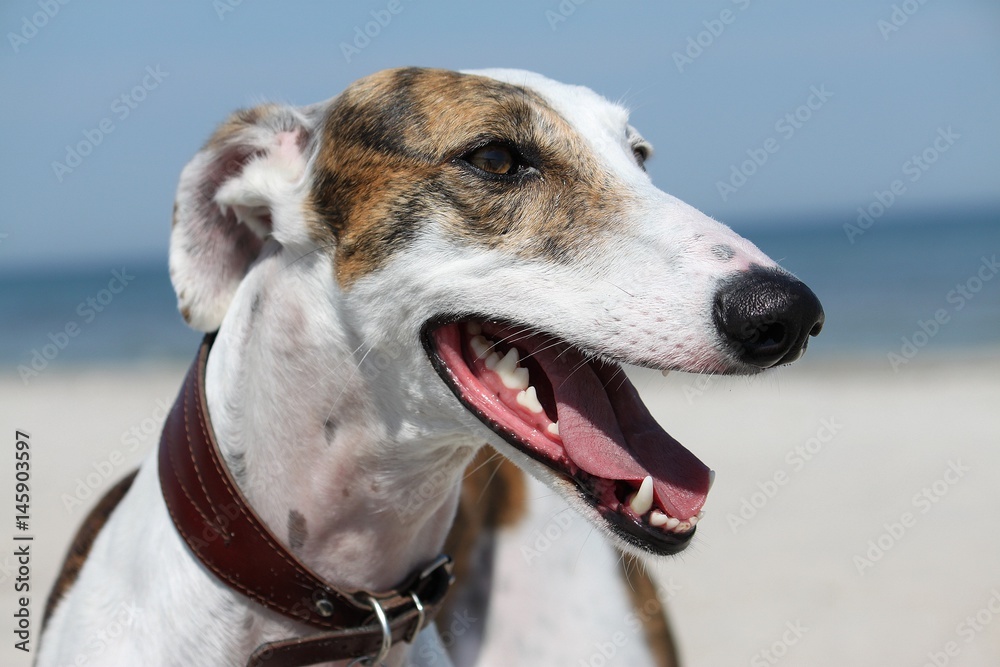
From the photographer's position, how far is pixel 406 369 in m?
2.18

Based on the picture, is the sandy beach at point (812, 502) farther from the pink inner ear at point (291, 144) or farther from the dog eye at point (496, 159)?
the pink inner ear at point (291, 144)

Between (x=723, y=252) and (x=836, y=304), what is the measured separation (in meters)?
15.4

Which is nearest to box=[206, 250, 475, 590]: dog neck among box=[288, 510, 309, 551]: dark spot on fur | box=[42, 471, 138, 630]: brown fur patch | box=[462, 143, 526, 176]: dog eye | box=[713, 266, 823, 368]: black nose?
box=[288, 510, 309, 551]: dark spot on fur

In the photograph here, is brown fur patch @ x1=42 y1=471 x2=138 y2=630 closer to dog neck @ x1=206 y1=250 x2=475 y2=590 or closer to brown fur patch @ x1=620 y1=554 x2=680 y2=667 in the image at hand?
dog neck @ x1=206 y1=250 x2=475 y2=590

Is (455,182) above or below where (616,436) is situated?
above

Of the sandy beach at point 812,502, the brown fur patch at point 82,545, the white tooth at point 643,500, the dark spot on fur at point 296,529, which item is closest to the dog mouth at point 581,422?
the white tooth at point 643,500

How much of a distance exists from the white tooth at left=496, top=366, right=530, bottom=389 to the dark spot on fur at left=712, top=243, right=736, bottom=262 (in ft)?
1.65

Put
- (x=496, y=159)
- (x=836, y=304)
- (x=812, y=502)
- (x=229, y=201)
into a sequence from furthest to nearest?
(x=836, y=304) → (x=812, y=502) → (x=229, y=201) → (x=496, y=159)

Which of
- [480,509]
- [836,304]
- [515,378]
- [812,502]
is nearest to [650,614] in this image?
[480,509]

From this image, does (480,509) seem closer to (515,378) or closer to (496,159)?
(515,378)

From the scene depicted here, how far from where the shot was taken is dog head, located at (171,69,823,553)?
6.34 feet

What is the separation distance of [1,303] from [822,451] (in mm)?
22364

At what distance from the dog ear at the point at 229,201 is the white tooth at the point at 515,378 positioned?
0.69 metres

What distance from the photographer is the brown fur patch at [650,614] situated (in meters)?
3.00
